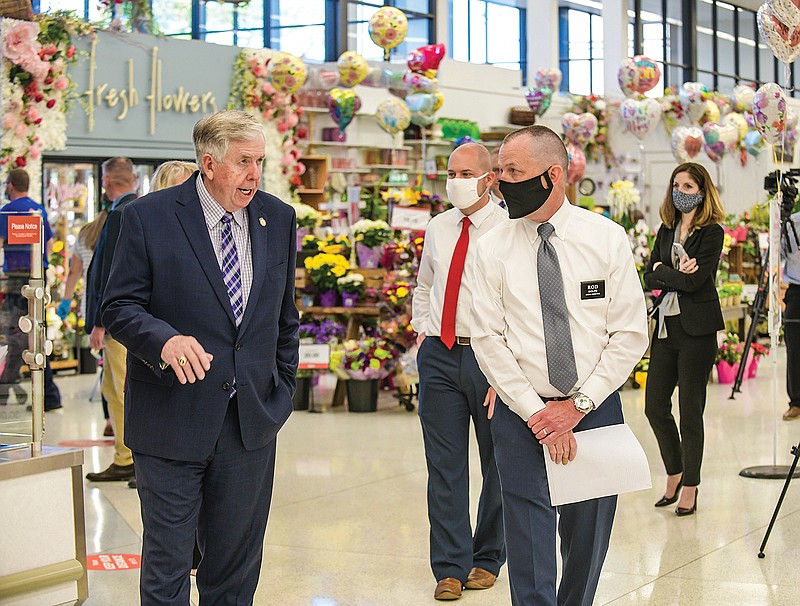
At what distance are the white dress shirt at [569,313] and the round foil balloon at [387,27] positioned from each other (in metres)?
10.2

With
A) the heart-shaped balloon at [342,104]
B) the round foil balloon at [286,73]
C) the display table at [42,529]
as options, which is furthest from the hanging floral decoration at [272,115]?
the display table at [42,529]

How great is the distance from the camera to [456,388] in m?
4.09

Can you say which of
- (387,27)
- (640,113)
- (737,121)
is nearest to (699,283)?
(387,27)

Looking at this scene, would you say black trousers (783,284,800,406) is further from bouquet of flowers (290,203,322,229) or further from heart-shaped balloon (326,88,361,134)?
heart-shaped balloon (326,88,361,134)

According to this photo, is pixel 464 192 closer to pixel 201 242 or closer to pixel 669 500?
pixel 201 242

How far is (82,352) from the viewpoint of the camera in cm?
1188

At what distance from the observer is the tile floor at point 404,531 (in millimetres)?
4227

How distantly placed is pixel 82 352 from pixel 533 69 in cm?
1161

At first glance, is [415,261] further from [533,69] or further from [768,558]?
[533,69]

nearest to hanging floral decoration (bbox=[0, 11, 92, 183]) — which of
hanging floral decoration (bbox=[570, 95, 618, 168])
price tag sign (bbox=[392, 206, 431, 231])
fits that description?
price tag sign (bbox=[392, 206, 431, 231])

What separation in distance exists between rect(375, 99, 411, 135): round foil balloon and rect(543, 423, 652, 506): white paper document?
10336 millimetres

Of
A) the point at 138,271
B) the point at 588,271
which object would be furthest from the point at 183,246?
the point at 588,271

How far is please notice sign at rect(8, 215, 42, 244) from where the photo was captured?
12.9ft

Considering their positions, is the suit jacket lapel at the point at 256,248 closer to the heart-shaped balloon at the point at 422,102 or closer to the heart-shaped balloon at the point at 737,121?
the heart-shaped balloon at the point at 422,102
